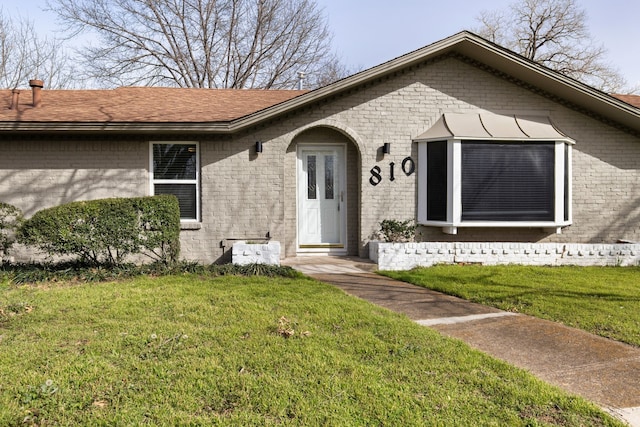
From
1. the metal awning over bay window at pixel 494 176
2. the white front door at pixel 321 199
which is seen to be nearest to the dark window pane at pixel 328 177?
the white front door at pixel 321 199

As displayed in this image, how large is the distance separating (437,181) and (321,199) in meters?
2.67

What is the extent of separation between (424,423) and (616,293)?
5146 millimetres

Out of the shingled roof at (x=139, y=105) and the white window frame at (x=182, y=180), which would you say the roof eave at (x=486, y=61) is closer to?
the white window frame at (x=182, y=180)

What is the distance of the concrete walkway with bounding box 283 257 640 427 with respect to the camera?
10.5 feet

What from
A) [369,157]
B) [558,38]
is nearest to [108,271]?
[369,157]

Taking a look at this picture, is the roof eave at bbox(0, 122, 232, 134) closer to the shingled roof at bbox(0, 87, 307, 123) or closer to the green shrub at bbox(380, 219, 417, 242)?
the shingled roof at bbox(0, 87, 307, 123)

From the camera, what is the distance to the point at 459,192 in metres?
8.94

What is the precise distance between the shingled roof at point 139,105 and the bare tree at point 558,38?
20725 millimetres

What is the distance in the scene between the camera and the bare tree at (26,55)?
20.5m

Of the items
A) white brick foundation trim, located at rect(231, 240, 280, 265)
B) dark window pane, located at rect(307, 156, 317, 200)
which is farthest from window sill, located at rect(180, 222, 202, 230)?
dark window pane, located at rect(307, 156, 317, 200)

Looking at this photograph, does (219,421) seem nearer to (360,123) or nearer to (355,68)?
(360,123)

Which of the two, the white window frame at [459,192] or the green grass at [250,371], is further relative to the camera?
the white window frame at [459,192]

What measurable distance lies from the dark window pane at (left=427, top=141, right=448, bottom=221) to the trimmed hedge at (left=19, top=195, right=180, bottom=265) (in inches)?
210

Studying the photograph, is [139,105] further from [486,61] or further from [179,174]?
[486,61]
